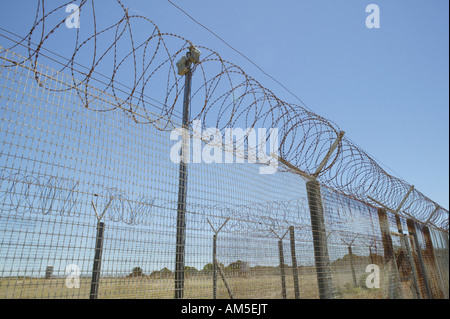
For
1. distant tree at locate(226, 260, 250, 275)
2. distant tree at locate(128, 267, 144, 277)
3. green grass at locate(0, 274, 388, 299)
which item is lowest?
green grass at locate(0, 274, 388, 299)

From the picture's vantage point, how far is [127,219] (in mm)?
2512

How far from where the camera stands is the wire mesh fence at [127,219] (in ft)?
6.63

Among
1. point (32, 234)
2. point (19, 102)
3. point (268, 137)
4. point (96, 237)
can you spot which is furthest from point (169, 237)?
point (268, 137)

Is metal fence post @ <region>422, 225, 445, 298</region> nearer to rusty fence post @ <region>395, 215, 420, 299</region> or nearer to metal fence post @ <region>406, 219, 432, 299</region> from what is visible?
metal fence post @ <region>406, 219, 432, 299</region>

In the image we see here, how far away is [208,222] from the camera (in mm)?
3102

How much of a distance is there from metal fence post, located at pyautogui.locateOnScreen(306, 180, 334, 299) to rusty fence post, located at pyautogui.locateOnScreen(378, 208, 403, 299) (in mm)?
2517

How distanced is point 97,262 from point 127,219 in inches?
15.5

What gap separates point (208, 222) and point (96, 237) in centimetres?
115

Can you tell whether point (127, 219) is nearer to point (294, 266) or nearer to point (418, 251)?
point (294, 266)

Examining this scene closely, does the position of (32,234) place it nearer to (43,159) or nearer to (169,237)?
(43,159)

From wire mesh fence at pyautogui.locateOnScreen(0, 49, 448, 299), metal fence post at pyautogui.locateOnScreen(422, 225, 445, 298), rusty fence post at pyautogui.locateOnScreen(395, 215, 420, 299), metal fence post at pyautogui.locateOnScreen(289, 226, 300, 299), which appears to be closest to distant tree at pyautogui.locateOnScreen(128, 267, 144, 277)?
wire mesh fence at pyautogui.locateOnScreen(0, 49, 448, 299)

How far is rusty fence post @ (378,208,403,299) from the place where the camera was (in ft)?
20.5

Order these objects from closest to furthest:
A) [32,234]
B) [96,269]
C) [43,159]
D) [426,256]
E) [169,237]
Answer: [32,234] < [43,159] < [96,269] < [169,237] < [426,256]

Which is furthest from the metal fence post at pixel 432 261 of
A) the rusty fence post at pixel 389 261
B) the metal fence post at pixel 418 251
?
the rusty fence post at pixel 389 261
